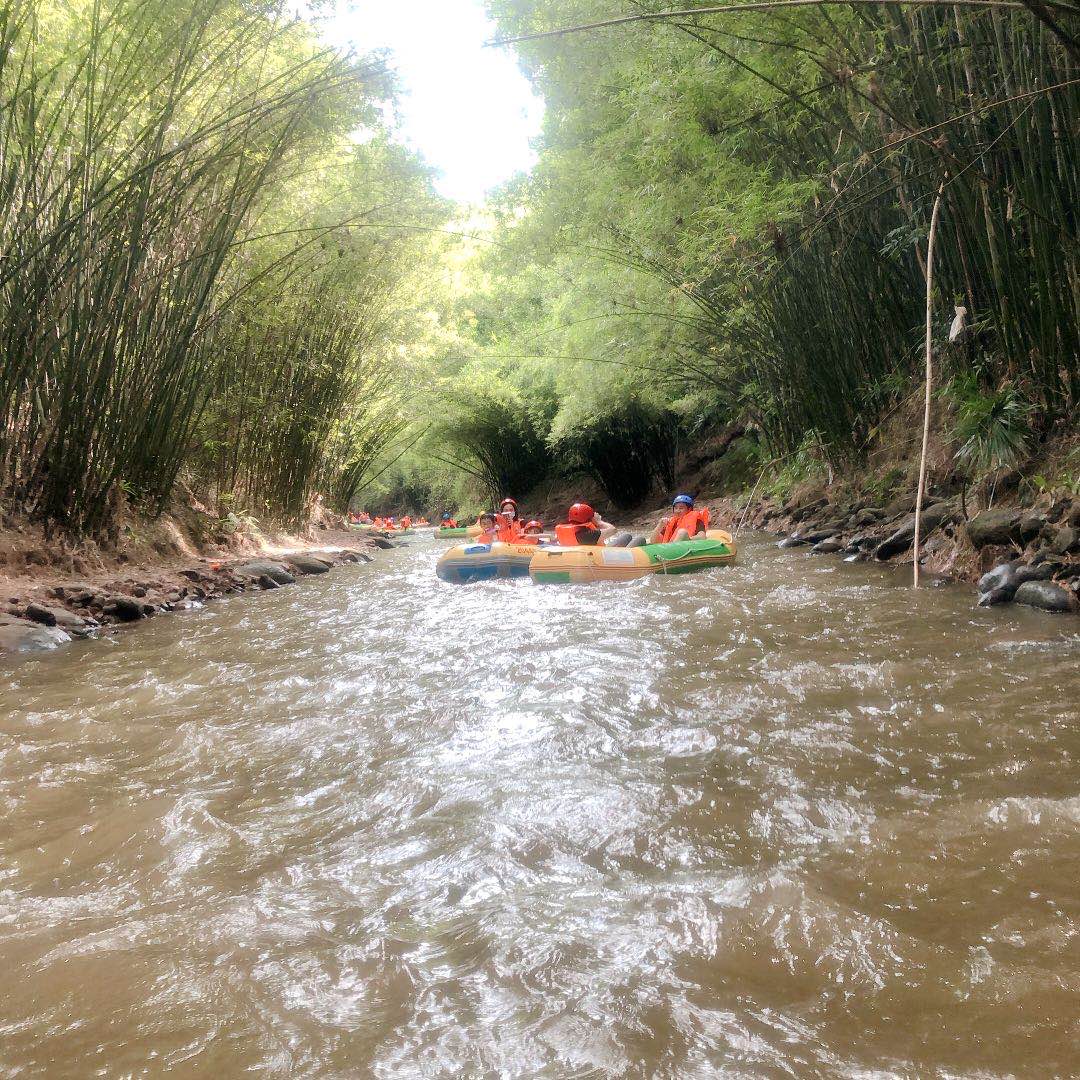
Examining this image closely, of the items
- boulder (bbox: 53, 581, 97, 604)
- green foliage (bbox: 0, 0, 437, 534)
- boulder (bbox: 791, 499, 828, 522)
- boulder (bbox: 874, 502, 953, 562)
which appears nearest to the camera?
green foliage (bbox: 0, 0, 437, 534)

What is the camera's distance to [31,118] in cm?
430

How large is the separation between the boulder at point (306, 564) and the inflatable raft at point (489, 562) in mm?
1867

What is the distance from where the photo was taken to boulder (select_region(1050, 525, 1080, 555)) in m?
4.10

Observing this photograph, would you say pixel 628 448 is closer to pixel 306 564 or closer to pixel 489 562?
pixel 306 564

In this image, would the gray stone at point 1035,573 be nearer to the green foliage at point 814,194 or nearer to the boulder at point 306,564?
the green foliage at point 814,194

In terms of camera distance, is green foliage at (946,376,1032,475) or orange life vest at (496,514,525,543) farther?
orange life vest at (496,514,525,543)

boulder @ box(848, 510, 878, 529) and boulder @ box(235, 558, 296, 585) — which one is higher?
boulder @ box(235, 558, 296, 585)

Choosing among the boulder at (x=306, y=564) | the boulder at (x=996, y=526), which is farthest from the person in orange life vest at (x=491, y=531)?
the boulder at (x=996, y=526)

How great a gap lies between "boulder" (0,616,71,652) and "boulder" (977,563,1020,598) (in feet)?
16.7

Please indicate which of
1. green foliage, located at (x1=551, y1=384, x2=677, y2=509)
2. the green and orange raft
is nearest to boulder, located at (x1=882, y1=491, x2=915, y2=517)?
the green and orange raft

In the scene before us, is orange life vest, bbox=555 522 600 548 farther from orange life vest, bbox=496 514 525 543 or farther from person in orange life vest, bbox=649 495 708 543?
orange life vest, bbox=496 514 525 543

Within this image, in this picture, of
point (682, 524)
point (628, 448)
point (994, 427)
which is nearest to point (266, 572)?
point (682, 524)

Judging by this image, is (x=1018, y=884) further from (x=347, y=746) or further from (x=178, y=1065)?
(x=347, y=746)

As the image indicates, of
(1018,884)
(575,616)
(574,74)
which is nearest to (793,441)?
(574,74)
